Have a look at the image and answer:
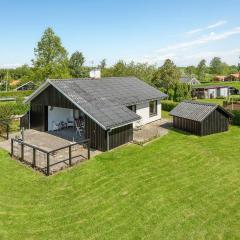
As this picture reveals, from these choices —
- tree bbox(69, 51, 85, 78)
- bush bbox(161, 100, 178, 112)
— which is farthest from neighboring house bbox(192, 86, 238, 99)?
tree bbox(69, 51, 85, 78)

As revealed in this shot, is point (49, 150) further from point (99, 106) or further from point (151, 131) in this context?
point (151, 131)

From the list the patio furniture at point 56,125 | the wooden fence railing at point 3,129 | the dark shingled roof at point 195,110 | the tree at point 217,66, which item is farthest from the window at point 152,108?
the tree at point 217,66

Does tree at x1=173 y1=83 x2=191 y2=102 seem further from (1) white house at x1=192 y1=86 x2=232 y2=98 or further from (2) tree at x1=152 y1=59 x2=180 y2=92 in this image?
(1) white house at x1=192 y1=86 x2=232 y2=98

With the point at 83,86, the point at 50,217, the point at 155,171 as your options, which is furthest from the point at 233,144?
the point at 50,217

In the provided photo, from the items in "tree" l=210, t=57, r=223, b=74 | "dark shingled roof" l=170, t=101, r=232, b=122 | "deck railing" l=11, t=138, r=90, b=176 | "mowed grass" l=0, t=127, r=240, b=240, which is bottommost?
"mowed grass" l=0, t=127, r=240, b=240

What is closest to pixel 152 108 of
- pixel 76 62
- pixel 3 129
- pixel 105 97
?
pixel 105 97

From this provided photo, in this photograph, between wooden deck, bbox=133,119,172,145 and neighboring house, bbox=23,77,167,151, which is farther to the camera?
wooden deck, bbox=133,119,172,145
